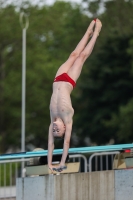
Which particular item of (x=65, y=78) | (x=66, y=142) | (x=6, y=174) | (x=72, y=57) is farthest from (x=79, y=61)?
(x=6, y=174)

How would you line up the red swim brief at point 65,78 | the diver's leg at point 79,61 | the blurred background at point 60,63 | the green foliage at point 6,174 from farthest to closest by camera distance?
the blurred background at point 60,63 < the green foliage at point 6,174 < the diver's leg at point 79,61 < the red swim brief at point 65,78

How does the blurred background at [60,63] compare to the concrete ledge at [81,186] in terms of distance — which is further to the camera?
the blurred background at [60,63]

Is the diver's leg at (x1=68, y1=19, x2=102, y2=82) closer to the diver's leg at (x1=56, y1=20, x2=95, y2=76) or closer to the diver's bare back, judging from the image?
the diver's leg at (x1=56, y1=20, x2=95, y2=76)

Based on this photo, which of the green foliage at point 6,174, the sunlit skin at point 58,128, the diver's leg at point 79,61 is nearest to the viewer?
the sunlit skin at point 58,128

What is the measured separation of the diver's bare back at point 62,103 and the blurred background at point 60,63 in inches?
1227

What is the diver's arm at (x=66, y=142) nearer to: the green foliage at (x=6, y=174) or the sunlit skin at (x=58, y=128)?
the sunlit skin at (x=58, y=128)

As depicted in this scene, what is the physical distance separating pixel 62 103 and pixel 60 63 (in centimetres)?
4772

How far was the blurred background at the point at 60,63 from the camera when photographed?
171 feet

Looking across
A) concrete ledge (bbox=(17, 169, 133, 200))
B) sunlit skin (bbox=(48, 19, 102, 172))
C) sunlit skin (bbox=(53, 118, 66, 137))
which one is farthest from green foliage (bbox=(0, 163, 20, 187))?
sunlit skin (bbox=(53, 118, 66, 137))

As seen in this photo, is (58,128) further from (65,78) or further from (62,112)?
(65,78)

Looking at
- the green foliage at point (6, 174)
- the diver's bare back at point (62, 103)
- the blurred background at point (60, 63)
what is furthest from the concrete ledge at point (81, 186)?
the blurred background at point (60, 63)

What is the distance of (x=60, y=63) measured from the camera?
63.3 meters

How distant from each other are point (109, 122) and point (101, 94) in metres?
3.20

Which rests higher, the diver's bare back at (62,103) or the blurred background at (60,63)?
the blurred background at (60,63)
